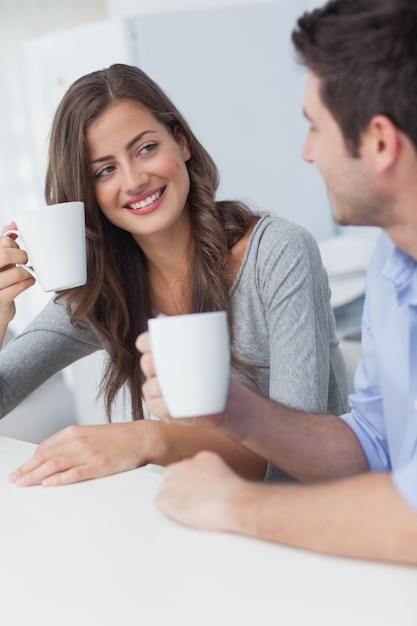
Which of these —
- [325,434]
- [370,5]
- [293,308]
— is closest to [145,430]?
[325,434]

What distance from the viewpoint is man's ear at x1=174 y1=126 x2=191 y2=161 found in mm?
1706

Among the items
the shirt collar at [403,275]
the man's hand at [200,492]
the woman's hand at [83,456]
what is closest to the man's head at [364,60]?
the shirt collar at [403,275]

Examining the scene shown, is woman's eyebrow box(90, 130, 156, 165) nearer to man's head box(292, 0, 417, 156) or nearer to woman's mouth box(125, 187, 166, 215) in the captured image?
woman's mouth box(125, 187, 166, 215)

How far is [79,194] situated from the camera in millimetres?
1599

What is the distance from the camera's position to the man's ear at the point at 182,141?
67.2 inches

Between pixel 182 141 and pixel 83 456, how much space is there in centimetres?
77

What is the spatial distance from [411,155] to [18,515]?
615mm

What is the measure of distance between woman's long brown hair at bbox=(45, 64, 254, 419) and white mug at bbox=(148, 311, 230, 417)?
75cm

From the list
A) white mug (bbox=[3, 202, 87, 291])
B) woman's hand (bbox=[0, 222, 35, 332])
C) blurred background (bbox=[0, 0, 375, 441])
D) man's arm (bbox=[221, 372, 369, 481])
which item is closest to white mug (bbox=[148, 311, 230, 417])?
man's arm (bbox=[221, 372, 369, 481])

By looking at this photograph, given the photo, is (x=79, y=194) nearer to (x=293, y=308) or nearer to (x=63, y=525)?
(x=293, y=308)

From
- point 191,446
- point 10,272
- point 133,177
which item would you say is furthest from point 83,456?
point 133,177

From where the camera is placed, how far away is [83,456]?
117 cm

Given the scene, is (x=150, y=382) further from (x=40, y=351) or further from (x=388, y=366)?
(x=40, y=351)

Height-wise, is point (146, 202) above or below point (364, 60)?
below
